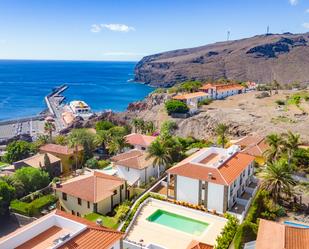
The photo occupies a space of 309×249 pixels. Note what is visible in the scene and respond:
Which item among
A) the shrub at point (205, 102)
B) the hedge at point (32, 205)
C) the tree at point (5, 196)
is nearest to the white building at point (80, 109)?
the shrub at point (205, 102)

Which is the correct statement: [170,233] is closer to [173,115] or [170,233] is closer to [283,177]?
[283,177]

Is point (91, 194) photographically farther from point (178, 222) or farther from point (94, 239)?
point (94, 239)

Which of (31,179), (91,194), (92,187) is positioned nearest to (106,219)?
(91,194)

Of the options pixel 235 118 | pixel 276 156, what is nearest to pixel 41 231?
pixel 276 156

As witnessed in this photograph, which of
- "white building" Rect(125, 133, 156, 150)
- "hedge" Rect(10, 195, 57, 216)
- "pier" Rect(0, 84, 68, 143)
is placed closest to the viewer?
"hedge" Rect(10, 195, 57, 216)

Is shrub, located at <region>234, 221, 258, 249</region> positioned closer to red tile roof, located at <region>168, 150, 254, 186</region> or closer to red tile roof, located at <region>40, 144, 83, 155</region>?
red tile roof, located at <region>168, 150, 254, 186</region>


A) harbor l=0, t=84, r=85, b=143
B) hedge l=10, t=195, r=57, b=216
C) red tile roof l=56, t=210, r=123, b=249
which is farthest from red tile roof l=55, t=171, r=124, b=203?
harbor l=0, t=84, r=85, b=143

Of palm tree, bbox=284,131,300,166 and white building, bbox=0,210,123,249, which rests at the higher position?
palm tree, bbox=284,131,300,166
